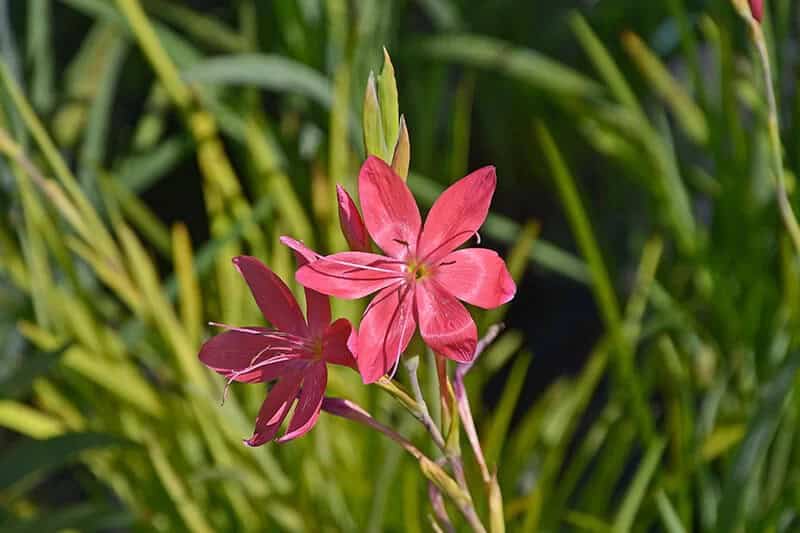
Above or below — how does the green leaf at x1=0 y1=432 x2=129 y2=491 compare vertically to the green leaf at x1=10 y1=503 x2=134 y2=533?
above

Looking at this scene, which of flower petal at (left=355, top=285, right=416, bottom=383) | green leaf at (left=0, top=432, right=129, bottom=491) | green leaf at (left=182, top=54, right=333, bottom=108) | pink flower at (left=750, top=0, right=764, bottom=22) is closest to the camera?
flower petal at (left=355, top=285, right=416, bottom=383)

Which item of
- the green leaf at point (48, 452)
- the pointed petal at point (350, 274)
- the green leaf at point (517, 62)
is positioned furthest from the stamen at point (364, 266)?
the green leaf at point (517, 62)

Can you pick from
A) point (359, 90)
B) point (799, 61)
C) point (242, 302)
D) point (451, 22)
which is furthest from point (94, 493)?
point (799, 61)

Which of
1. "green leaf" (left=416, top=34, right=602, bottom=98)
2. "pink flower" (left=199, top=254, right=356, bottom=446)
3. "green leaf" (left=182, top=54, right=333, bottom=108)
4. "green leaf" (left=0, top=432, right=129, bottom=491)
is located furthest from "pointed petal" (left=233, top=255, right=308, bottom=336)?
"green leaf" (left=416, top=34, right=602, bottom=98)

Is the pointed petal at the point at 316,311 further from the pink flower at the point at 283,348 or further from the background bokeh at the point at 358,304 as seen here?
the background bokeh at the point at 358,304

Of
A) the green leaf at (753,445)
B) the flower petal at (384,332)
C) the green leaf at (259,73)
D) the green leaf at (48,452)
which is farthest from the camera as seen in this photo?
the green leaf at (259,73)

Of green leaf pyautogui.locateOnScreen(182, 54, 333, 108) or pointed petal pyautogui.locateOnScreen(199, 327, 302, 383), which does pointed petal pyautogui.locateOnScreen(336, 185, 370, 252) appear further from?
green leaf pyautogui.locateOnScreen(182, 54, 333, 108)

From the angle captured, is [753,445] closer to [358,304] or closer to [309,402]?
[309,402]
